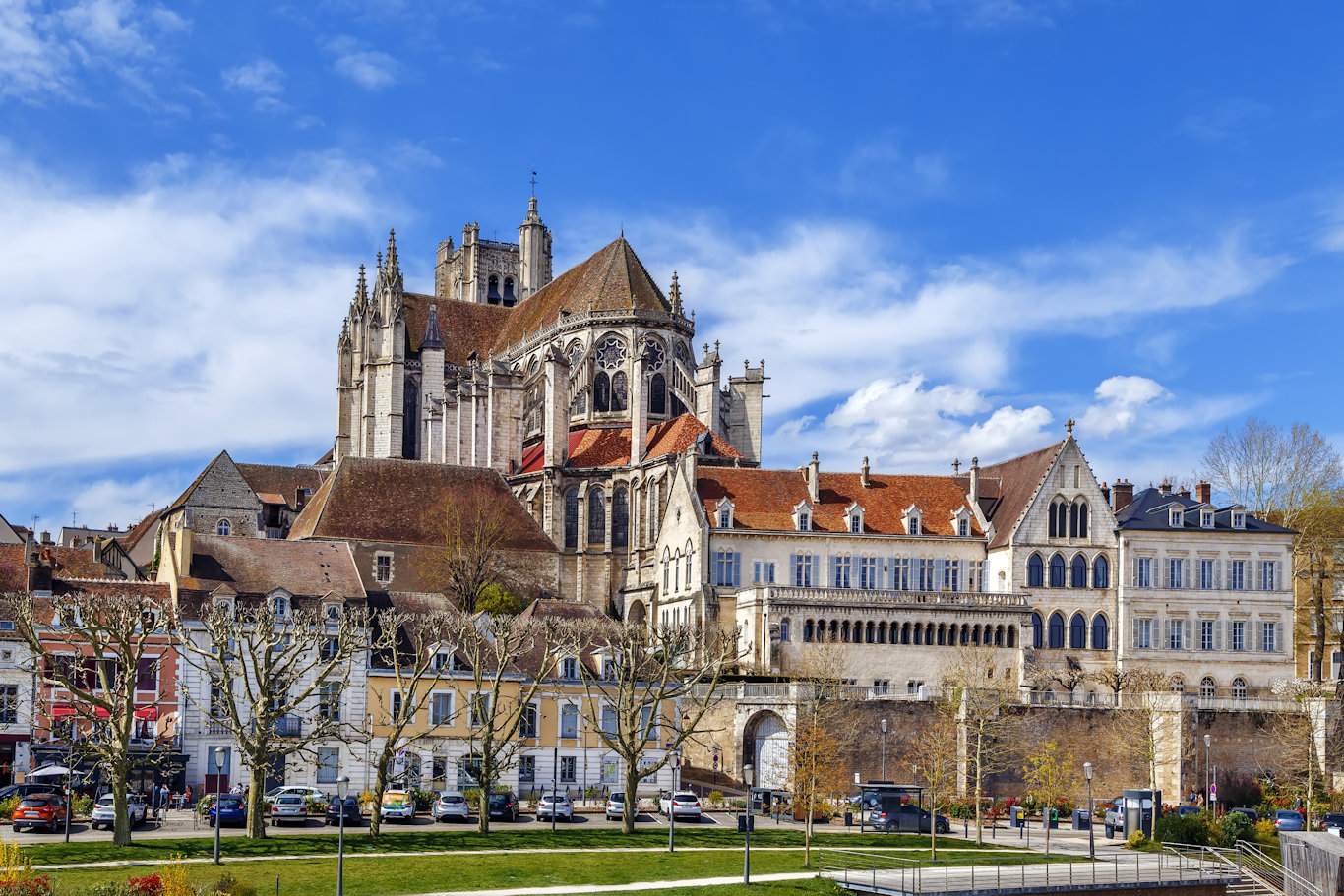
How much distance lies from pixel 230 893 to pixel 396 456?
228 ft

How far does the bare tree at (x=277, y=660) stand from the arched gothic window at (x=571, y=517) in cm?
2545

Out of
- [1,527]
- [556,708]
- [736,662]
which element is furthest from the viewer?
[1,527]

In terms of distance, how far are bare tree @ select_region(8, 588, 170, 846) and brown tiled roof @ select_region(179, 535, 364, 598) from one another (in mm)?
2495

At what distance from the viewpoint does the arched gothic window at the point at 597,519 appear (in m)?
91.8

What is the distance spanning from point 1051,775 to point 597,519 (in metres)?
34.9

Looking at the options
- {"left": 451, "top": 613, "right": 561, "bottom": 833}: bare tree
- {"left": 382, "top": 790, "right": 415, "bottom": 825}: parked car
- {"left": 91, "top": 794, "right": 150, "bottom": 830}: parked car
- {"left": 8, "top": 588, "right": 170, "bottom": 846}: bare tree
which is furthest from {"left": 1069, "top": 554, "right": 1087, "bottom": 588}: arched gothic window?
{"left": 91, "top": 794, "right": 150, "bottom": 830}: parked car

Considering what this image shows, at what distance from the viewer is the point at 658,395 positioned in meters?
98.0

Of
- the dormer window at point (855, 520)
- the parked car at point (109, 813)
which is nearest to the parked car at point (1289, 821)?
the dormer window at point (855, 520)

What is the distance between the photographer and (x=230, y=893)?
38.3 meters

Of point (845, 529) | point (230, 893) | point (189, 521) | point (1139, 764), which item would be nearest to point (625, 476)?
point (845, 529)

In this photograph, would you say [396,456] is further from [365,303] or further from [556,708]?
[556,708]

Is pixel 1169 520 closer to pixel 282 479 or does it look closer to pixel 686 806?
pixel 686 806

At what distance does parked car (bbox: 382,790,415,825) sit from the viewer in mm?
54438

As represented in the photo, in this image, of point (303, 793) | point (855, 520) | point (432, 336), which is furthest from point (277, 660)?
point (432, 336)
